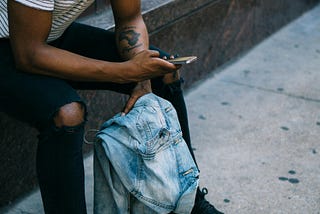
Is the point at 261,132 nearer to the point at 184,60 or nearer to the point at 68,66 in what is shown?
the point at 184,60

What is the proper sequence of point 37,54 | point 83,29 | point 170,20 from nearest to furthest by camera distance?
point 37,54, point 83,29, point 170,20

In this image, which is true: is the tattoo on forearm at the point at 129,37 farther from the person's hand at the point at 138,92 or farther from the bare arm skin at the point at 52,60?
the bare arm skin at the point at 52,60

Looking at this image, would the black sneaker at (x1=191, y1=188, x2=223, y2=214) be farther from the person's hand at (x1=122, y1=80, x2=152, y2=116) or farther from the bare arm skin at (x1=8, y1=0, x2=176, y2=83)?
the bare arm skin at (x1=8, y1=0, x2=176, y2=83)

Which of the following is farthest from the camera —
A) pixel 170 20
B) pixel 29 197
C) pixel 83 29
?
pixel 170 20

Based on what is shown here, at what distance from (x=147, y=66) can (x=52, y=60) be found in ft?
1.18

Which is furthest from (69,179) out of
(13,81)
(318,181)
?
(318,181)

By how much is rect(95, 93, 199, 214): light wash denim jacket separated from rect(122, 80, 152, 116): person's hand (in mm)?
77

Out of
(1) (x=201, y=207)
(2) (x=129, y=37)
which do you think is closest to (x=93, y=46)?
(2) (x=129, y=37)

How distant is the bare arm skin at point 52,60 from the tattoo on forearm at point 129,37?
284 mm

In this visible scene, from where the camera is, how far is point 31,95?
2338 millimetres

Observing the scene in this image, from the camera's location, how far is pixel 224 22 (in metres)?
4.82

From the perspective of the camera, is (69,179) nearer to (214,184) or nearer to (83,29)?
(83,29)

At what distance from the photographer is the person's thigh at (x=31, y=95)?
2309 millimetres

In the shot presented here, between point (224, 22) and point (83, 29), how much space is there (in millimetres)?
2110
